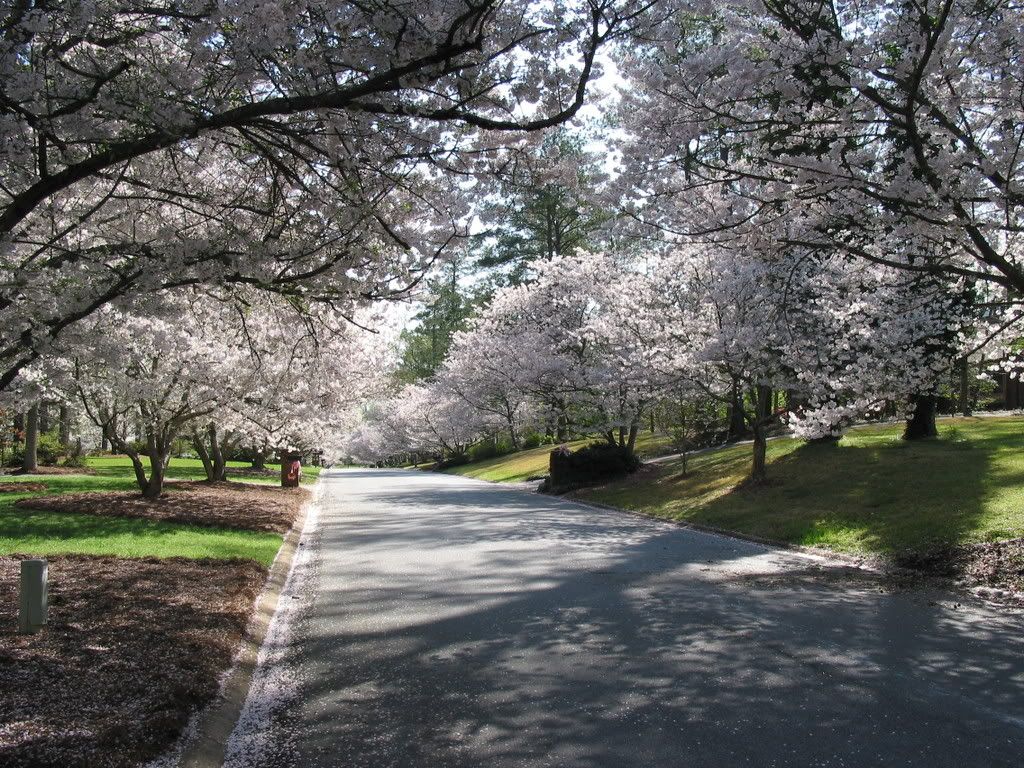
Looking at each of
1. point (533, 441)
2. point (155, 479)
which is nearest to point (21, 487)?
point (155, 479)

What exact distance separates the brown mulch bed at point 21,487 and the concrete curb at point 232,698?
15110 mm

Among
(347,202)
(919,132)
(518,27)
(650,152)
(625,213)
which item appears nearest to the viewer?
(518,27)

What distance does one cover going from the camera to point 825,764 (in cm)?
422

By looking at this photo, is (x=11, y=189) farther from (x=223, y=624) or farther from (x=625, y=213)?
(x=625, y=213)

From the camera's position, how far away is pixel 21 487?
2347cm

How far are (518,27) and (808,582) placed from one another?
6.98 metres

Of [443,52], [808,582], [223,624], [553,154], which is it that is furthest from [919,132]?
[223,624]

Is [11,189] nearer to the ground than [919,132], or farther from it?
nearer to the ground

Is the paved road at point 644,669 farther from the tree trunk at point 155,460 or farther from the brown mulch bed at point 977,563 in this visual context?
the tree trunk at point 155,460

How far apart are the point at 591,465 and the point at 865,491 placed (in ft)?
37.4

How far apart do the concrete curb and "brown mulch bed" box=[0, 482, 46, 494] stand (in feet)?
49.6

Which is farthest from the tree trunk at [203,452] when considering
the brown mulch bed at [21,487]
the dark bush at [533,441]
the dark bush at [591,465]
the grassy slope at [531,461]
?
the dark bush at [533,441]

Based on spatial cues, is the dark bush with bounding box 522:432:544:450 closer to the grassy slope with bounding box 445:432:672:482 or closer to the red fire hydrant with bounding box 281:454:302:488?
the grassy slope with bounding box 445:432:672:482

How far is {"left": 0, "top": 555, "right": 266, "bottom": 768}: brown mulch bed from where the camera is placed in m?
4.40
